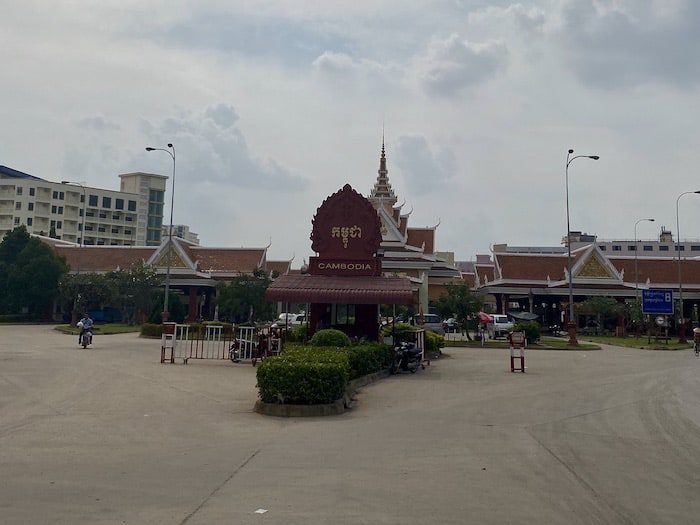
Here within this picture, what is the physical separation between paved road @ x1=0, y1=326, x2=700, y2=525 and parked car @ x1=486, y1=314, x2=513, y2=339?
90.8 feet

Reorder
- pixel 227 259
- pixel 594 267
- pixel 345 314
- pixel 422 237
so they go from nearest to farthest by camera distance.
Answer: pixel 345 314, pixel 594 267, pixel 422 237, pixel 227 259

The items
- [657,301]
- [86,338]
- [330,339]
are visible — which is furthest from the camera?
[657,301]

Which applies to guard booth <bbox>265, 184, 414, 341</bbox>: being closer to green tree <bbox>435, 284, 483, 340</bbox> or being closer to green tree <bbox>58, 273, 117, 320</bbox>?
green tree <bbox>435, 284, 483, 340</bbox>

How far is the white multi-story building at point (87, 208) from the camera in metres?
88.8

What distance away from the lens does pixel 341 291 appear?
67.5 feet

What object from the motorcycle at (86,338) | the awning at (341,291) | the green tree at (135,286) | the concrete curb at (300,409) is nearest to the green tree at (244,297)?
the green tree at (135,286)

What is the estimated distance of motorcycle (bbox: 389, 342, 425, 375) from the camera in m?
19.4

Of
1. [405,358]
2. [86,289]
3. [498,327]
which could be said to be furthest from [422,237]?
[405,358]

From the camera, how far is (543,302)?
5897 centimetres

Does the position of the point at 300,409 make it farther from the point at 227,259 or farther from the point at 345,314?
the point at 227,259

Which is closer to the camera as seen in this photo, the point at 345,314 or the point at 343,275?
the point at 345,314

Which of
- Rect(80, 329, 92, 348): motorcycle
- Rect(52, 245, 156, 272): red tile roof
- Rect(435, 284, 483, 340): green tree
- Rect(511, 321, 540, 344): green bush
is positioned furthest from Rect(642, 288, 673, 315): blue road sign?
Rect(52, 245, 156, 272): red tile roof

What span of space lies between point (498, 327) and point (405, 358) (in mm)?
25478

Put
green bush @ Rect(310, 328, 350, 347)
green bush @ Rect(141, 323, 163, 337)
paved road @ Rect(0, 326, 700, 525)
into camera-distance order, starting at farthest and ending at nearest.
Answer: green bush @ Rect(141, 323, 163, 337), green bush @ Rect(310, 328, 350, 347), paved road @ Rect(0, 326, 700, 525)
